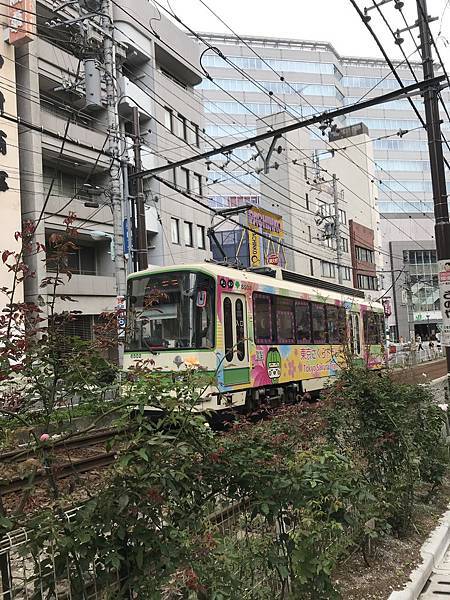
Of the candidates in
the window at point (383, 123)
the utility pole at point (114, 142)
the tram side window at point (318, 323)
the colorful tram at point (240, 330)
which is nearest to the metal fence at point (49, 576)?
the colorful tram at point (240, 330)

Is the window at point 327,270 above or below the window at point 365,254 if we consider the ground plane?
below

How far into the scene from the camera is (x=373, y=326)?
59.9 ft

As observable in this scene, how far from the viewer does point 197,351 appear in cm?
991

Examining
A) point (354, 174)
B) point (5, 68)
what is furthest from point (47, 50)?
point (354, 174)

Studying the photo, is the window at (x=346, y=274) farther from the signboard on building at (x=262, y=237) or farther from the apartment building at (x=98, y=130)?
the apartment building at (x=98, y=130)

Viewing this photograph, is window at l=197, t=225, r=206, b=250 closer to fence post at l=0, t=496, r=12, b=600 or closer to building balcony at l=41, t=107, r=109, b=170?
building balcony at l=41, t=107, r=109, b=170

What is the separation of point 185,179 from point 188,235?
3306 mm

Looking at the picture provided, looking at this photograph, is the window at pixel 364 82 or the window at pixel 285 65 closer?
the window at pixel 285 65

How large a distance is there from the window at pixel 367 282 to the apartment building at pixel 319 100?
10260mm

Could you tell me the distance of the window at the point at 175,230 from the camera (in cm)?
3053

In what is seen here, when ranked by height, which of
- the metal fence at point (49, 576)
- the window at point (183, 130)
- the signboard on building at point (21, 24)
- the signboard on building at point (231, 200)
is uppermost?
the signboard on building at point (231, 200)

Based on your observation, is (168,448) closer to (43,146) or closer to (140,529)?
(140,529)

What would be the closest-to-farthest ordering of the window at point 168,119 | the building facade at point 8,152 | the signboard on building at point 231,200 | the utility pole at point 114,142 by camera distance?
the utility pole at point 114,142
the building facade at point 8,152
the window at point 168,119
the signboard on building at point 231,200

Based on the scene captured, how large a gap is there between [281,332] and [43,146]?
1508cm
